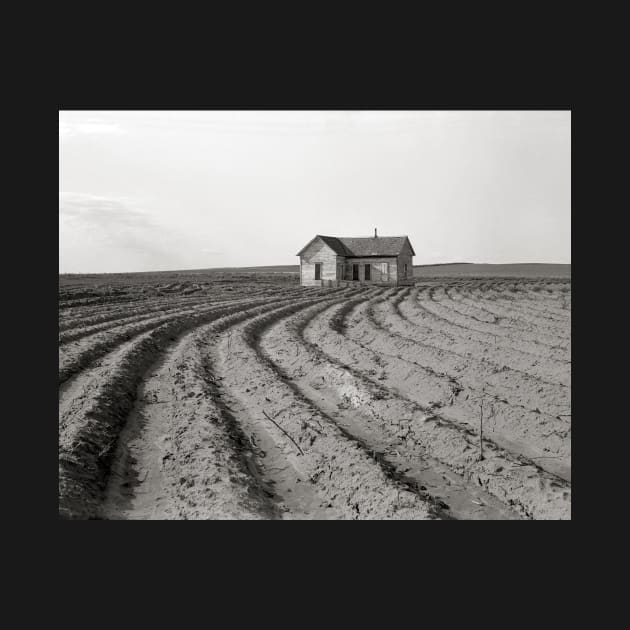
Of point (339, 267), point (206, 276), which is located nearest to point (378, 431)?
point (339, 267)

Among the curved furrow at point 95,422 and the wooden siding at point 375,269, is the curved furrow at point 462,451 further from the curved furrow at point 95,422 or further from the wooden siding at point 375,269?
the wooden siding at point 375,269

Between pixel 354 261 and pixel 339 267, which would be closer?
pixel 339 267

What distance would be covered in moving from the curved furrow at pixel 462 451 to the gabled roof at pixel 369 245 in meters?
24.5

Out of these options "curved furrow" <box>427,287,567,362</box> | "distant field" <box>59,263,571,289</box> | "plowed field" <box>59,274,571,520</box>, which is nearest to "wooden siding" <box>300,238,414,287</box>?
"distant field" <box>59,263,571,289</box>

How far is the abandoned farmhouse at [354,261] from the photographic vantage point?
3152cm

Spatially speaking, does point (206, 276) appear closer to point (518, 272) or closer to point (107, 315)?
point (107, 315)

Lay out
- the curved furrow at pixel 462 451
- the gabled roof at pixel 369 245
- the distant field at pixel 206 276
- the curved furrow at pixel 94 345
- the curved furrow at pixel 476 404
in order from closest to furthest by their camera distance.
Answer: the curved furrow at pixel 462 451
the curved furrow at pixel 476 404
the curved furrow at pixel 94 345
the gabled roof at pixel 369 245
the distant field at pixel 206 276

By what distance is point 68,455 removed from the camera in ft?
16.6

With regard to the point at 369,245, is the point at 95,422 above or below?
below

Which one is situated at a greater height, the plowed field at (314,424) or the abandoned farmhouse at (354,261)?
the abandoned farmhouse at (354,261)

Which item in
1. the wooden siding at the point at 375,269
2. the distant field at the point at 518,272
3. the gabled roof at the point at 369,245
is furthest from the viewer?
the distant field at the point at 518,272

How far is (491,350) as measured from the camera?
9.73 m

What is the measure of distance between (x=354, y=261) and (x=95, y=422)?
28.5 meters

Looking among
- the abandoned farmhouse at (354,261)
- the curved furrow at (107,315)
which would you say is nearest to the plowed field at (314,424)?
the curved furrow at (107,315)
